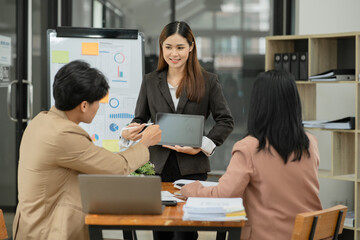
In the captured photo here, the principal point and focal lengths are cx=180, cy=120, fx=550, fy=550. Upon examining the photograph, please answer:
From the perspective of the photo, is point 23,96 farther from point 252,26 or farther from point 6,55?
point 252,26

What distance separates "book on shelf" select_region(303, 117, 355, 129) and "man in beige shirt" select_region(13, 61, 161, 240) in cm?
259

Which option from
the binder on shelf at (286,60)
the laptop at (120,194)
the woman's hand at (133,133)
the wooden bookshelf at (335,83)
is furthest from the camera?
the binder on shelf at (286,60)

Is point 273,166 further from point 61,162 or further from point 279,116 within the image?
point 61,162

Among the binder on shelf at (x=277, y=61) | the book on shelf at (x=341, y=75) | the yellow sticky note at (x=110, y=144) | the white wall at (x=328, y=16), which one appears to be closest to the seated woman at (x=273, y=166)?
the yellow sticky note at (x=110, y=144)

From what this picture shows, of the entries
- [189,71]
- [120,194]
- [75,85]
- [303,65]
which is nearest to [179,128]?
[189,71]

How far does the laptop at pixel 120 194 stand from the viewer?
196cm

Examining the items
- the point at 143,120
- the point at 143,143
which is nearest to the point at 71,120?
the point at 143,143

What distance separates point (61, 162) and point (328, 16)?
11.5ft

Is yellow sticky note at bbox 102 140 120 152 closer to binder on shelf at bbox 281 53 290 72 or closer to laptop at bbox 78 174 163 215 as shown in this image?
binder on shelf at bbox 281 53 290 72

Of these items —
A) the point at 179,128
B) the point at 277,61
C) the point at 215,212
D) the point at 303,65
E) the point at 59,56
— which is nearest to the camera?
the point at 215,212

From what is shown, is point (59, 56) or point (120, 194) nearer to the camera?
point (120, 194)

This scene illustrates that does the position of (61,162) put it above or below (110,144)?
above

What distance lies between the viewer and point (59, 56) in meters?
4.01

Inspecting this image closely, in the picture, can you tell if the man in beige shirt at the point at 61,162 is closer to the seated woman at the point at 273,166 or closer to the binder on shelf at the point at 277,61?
the seated woman at the point at 273,166
